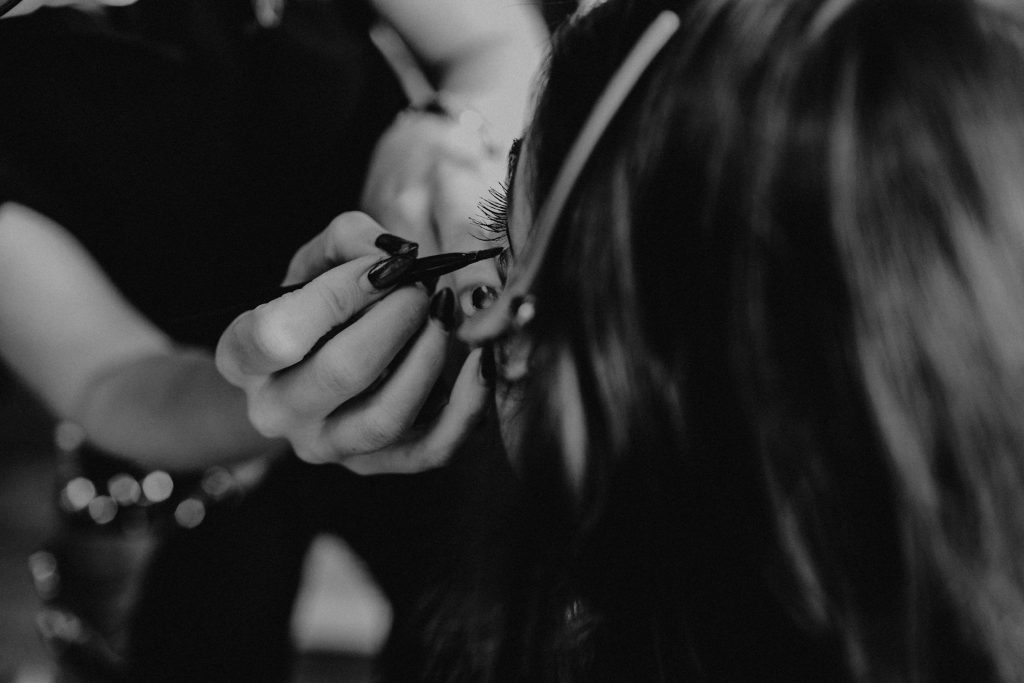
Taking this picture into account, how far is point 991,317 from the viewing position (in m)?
0.32

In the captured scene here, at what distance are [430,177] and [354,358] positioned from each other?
1.19 feet

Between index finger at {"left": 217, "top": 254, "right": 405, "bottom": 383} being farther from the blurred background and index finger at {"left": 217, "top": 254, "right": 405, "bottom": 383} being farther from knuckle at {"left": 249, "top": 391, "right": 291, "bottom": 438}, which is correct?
the blurred background

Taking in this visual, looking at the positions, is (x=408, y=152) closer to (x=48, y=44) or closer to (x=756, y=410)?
(x=48, y=44)

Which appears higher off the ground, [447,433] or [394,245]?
[394,245]

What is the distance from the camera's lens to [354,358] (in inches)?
19.6

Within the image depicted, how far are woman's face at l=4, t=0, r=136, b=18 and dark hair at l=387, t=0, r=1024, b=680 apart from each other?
1.86 ft

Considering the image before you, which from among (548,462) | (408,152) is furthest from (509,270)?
(408,152)

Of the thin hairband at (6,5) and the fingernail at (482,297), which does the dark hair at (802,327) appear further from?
the thin hairband at (6,5)

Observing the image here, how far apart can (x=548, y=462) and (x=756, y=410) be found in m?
0.14

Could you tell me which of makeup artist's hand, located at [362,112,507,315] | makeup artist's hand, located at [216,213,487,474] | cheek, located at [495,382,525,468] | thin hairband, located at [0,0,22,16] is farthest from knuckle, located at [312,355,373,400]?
thin hairband, located at [0,0,22,16]

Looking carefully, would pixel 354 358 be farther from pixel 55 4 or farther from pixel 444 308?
pixel 55 4

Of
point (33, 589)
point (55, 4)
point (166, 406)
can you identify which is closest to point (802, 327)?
point (166, 406)

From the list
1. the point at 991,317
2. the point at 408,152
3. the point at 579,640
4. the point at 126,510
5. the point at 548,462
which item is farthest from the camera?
the point at 126,510

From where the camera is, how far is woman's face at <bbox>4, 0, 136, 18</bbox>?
2.21ft
